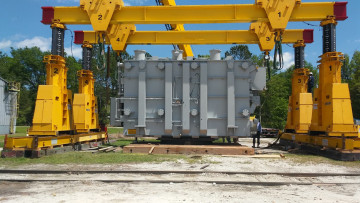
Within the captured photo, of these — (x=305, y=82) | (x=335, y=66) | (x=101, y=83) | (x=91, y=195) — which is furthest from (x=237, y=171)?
(x=101, y=83)

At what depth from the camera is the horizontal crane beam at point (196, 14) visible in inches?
486

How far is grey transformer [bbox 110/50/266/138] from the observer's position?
12.2 m

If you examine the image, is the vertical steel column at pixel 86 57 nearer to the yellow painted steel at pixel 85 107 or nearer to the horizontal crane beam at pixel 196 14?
the yellow painted steel at pixel 85 107

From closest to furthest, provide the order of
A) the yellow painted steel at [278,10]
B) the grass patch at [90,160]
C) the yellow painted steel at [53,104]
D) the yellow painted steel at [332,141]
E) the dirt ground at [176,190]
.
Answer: the dirt ground at [176,190] → the grass patch at [90,160] → the yellow painted steel at [332,141] → the yellow painted steel at [53,104] → the yellow painted steel at [278,10]

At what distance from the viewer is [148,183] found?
6711 millimetres

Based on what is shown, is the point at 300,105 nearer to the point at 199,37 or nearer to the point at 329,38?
the point at 329,38

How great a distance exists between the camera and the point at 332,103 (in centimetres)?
1129

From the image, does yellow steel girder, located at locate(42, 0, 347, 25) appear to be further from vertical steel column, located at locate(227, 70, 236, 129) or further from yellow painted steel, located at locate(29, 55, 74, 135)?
vertical steel column, located at locate(227, 70, 236, 129)

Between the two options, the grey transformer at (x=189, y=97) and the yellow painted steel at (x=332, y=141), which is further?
the grey transformer at (x=189, y=97)

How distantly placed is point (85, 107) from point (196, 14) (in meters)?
7.39

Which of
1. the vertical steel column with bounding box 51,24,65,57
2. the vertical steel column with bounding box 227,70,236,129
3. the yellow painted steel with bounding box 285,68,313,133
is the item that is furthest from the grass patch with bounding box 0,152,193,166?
the yellow painted steel with bounding box 285,68,313,133

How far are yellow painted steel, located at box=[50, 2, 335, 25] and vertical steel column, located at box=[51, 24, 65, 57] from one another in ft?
1.65

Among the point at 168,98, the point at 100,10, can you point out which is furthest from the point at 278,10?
the point at 100,10

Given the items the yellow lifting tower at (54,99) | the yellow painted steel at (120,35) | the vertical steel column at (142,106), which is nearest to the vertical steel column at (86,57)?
the yellow painted steel at (120,35)
